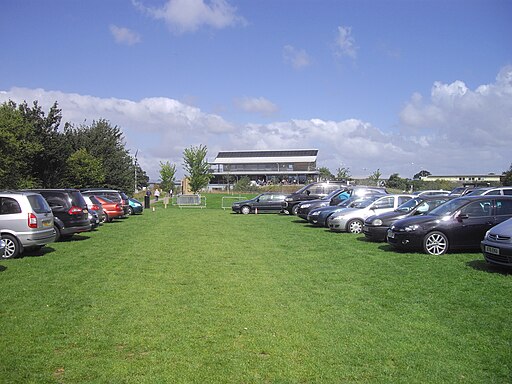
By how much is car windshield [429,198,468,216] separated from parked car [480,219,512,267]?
2604 millimetres

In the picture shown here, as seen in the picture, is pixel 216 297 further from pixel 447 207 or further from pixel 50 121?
pixel 50 121

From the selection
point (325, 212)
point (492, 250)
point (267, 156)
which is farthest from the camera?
point (267, 156)

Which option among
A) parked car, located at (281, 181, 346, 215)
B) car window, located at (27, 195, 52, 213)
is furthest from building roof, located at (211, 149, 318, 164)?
car window, located at (27, 195, 52, 213)

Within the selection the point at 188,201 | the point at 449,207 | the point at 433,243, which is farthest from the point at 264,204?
the point at 433,243

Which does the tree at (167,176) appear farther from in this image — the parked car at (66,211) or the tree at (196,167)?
the parked car at (66,211)

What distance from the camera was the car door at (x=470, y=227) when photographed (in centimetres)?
1255

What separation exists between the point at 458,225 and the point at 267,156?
92.8m

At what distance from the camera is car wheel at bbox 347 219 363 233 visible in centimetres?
1894

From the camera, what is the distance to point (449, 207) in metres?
13.2

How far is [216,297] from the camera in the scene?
26.7 ft

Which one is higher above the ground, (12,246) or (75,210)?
(75,210)

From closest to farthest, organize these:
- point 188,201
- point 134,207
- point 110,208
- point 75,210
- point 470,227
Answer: point 470,227
point 75,210
point 110,208
point 134,207
point 188,201

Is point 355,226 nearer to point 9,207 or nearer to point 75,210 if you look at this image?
point 75,210

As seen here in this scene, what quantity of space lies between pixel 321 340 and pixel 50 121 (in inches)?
1348
